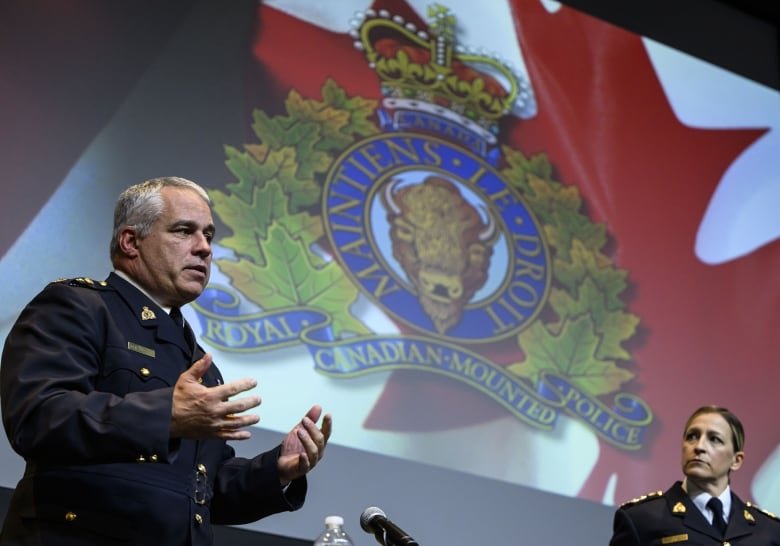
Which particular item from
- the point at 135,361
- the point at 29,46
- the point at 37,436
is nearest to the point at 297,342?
the point at 29,46

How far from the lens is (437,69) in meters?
5.12

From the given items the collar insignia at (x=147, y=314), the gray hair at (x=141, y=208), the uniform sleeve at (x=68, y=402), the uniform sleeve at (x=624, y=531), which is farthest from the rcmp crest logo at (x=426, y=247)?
the uniform sleeve at (x=68, y=402)

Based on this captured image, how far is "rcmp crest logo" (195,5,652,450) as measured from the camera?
4293mm

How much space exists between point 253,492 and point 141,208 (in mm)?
693

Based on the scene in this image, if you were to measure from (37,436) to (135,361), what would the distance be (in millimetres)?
322

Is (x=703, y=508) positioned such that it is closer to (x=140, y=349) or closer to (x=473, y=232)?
(x=473, y=232)

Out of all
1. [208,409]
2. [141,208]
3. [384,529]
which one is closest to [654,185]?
[141,208]

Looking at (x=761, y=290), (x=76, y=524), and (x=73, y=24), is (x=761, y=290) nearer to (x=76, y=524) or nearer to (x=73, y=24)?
(x=73, y=24)

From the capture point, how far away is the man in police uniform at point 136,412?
7.23 ft

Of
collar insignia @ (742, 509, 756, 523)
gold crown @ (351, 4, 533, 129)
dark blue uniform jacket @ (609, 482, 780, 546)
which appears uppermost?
gold crown @ (351, 4, 533, 129)

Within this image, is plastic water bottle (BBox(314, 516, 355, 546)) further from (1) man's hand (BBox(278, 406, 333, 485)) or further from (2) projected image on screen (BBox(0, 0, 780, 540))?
(2) projected image on screen (BBox(0, 0, 780, 540))

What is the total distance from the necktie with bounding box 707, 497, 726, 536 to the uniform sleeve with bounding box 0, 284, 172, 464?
2.44 meters

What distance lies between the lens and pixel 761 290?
5.63 metres

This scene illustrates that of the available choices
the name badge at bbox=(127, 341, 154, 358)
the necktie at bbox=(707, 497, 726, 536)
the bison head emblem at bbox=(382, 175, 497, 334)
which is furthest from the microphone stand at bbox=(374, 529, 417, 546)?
the bison head emblem at bbox=(382, 175, 497, 334)
